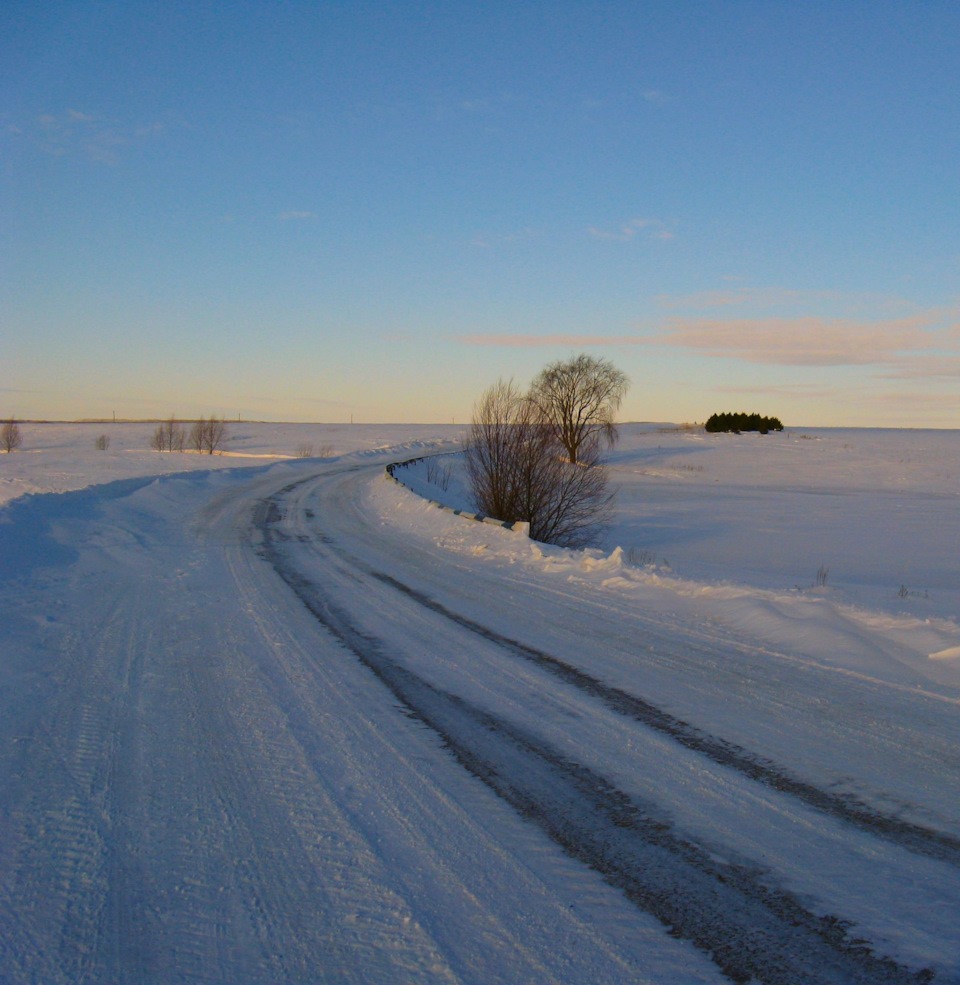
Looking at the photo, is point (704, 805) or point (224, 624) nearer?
point (704, 805)

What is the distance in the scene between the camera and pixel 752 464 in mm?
54438

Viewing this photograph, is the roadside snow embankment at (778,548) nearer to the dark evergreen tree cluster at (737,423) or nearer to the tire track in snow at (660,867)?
the tire track in snow at (660,867)

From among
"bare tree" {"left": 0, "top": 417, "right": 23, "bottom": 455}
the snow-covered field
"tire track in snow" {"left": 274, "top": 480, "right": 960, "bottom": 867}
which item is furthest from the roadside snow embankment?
"bare tree" {"left": 0, "top": 417, "right": 23, "bottom": 455}

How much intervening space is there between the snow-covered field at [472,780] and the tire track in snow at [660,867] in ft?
0.05

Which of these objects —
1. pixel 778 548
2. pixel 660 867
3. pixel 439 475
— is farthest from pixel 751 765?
pixel 439 475

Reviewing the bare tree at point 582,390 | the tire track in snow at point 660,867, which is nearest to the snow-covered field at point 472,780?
the tire track in snow at point 660,867

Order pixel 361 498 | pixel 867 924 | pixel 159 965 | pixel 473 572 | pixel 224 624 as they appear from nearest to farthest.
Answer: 1. pixel 159 965
2. pixel 867 924
3. pixel 224 624
4. pixel 473 572
5. pixel 361 498

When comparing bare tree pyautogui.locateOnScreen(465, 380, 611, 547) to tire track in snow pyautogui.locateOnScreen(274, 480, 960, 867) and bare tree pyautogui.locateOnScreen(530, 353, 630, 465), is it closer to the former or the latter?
tire track in snow pyautogui.locateOnScreen(274, 480, 960, 867)

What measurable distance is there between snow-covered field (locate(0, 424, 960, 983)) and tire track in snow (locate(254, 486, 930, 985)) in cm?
1

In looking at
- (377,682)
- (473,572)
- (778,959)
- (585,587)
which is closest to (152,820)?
(377,682)

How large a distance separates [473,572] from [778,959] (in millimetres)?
8829

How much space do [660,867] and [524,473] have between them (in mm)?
16755

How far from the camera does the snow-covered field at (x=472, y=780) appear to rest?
111 inches

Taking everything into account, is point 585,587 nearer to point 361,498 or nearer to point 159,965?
point 159,965
